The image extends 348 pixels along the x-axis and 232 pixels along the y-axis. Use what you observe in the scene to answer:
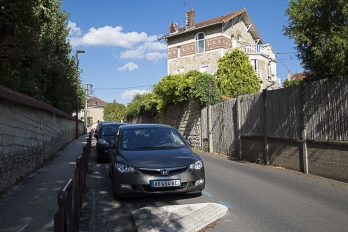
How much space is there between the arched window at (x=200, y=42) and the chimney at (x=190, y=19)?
8.36ft

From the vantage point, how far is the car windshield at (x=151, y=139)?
23.2ft

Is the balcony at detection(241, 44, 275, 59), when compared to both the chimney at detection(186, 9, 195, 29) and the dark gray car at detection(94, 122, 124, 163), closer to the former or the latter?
the chimney at detection(186, 9, 195, 29)

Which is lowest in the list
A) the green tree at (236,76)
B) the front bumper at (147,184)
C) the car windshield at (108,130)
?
the front bumper at (147,184)

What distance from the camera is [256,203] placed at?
240 inches

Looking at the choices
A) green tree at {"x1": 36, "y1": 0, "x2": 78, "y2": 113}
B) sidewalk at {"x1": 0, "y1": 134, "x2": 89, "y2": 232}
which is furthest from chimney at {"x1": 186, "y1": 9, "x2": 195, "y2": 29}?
sidewalk at {"x1": 0, "y1": 134, "x2": 89, "y2": 232}

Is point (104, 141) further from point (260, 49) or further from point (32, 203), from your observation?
point (260, 49)

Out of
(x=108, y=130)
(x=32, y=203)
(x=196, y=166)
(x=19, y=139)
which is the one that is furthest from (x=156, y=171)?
(x=108, y=130)

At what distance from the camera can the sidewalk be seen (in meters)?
4.84

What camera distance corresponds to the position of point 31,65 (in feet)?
45.4

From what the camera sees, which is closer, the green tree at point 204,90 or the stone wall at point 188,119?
the green tree at point 204,90

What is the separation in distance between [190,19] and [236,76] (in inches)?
595

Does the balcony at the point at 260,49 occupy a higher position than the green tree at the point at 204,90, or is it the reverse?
the balcony at the point at 260,49

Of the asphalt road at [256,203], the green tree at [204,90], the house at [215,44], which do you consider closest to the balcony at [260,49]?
the house at [215,44]

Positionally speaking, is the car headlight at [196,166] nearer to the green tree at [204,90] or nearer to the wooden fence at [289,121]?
the wooden fence at [289,121]
